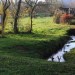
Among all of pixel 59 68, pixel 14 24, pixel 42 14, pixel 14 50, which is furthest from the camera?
pixel 42 14

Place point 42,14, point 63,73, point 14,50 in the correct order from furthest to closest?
point 42,14
point 14,50
point 63,73

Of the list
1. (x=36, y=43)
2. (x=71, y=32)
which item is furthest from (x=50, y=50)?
(x=71, y=32)

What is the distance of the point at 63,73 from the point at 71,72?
0.93 ft

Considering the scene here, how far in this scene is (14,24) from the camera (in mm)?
28922

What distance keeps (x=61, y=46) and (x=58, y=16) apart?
20188 millimetres

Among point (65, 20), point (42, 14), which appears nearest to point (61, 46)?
point (65, 20)

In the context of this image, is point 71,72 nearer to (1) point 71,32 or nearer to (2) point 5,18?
(2) point 5,18

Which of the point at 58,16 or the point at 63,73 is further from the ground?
the point at 63,73

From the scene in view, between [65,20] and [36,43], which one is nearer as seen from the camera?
[36,43]

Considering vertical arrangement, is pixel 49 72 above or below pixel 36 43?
above

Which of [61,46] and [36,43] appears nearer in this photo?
[36,43]

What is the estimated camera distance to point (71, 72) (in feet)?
31.0

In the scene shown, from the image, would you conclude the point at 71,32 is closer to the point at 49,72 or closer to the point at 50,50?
the point at 50,50

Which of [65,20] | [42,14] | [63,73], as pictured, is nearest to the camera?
[63,73]
